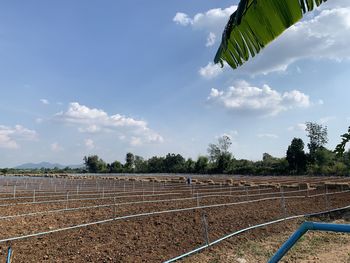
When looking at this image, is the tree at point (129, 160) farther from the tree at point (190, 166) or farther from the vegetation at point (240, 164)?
the tree at point (190, 166)

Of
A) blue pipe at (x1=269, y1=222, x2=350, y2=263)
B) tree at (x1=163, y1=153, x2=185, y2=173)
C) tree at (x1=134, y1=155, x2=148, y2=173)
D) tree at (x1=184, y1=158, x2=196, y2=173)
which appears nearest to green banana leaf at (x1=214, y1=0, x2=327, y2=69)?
blue pipe at (x1=269, y1=222, x2=350, y2=263)

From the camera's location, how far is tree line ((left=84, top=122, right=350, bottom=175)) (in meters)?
54.8

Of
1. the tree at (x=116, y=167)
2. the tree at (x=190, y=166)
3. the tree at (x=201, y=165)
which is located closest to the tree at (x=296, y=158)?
the tree at (x=201, y=165)

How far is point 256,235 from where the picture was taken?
390 inches

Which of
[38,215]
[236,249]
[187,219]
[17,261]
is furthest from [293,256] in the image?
[38,215]

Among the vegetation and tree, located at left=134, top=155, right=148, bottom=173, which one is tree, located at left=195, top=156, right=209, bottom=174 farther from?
tree, located at left=134, top=155, right=148, bottom=173

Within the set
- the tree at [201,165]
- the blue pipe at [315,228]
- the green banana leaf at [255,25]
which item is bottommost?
the blue pipe at [315,228]

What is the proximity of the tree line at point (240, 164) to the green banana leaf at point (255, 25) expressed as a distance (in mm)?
19670

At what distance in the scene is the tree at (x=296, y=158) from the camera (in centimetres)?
5975

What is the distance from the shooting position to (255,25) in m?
2.70

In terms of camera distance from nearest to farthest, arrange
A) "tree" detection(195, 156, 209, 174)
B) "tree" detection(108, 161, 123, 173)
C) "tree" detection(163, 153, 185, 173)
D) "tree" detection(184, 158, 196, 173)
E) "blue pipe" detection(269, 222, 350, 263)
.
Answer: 1. "blue pipe" detection(269, 222, 350, 263)
2. "tree" detection(195, 156, 209, 174)
3. "tree" detection(184, 158, 196, 173)
4. "tree" detection(163, 153, 185, 173)
5. "tree" detection(108, 161, 123, 173)

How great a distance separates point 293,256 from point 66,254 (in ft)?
17.2

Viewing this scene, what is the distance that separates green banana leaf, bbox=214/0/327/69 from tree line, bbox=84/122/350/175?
19.7 m

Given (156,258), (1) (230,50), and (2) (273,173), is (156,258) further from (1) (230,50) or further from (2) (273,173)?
(2) (273,173)
